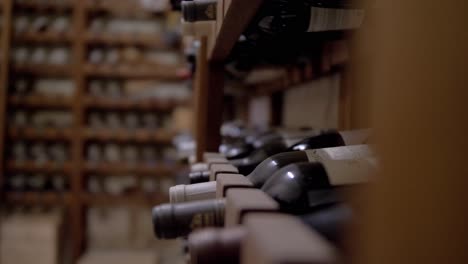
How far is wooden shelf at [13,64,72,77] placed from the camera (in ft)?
7.90

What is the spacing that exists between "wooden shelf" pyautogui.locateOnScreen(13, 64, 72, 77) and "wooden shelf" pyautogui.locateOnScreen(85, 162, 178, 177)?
55cm

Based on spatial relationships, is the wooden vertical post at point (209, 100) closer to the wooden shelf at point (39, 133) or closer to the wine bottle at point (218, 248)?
the wine bottle at point (218, 248)

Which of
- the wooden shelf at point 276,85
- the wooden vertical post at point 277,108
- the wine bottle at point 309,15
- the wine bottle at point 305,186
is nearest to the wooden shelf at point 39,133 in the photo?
the wooden shelf at point 276,85

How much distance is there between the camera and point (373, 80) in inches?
7.0

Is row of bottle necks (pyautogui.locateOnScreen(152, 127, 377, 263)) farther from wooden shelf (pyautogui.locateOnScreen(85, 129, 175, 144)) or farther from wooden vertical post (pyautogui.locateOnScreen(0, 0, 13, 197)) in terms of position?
wooden vertical post (pyautogui.locateOnScreen(0, 0, 13, 197))

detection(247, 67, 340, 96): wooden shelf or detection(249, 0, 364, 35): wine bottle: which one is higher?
detection(249, 0, 364, 35): wine bottle

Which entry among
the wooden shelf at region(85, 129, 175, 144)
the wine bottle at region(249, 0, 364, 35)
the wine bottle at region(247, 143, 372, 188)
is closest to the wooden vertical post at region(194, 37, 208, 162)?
the wine bottle at region(249, 0, 364, 35)

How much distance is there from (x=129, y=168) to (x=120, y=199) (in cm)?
19

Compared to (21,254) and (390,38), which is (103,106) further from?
(390,38)

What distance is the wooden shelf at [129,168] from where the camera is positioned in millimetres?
2459

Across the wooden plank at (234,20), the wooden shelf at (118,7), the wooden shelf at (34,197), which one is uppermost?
the wooden shelf at (118,7)

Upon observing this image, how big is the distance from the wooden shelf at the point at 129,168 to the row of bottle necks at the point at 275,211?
2.04 m

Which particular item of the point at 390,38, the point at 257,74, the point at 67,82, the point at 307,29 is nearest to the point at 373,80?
the point at 390,38

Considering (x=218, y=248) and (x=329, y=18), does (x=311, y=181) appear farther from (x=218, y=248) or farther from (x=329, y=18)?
(x=329, y=18)
